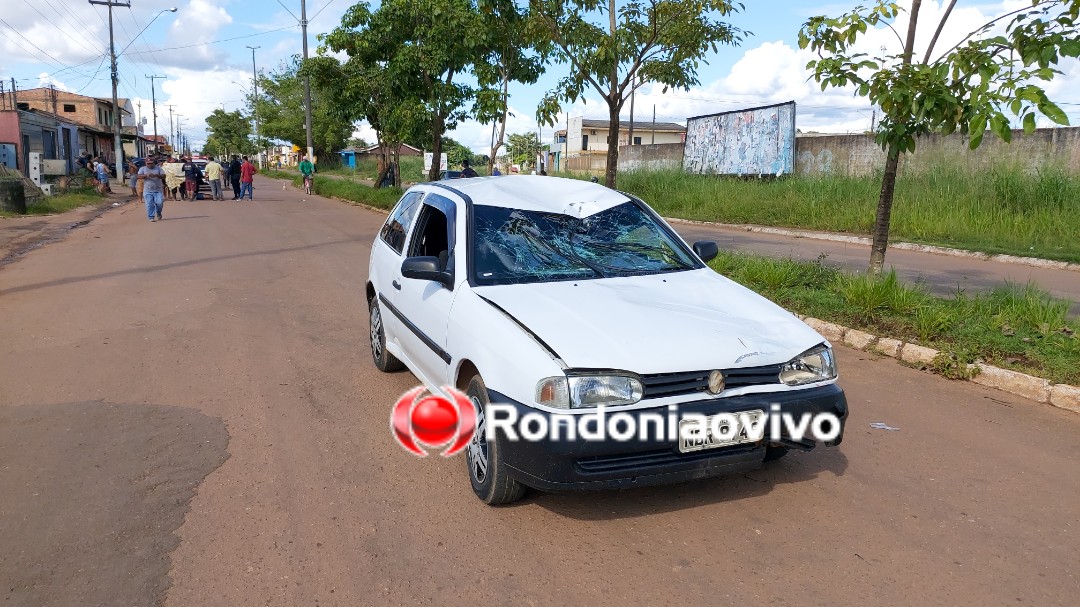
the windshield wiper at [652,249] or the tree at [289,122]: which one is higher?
the tree at [289,122]

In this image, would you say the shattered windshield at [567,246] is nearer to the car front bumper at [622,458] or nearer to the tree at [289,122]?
the car front bumper at [622,458]

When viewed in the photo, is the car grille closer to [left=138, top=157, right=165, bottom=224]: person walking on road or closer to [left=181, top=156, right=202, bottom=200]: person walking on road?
[left=138, top=157, right=165, bottom=224]: person walking on road

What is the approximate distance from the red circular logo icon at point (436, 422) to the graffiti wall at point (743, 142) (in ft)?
67.4

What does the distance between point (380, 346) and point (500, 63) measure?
1374 cm

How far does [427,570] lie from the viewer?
331 cm

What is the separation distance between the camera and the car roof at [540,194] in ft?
16.4

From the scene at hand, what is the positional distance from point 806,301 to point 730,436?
493 cm

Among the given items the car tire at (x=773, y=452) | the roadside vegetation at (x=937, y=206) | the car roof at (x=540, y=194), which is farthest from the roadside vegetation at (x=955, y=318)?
the roadside vegetation at (x=937, y=206)

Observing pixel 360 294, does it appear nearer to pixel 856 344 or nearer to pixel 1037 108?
pixel 856 344

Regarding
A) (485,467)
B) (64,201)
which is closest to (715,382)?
(485,467)

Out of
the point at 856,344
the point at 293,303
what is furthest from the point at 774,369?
the point at 293,303

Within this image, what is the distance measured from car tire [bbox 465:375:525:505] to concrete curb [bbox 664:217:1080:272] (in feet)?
37.3

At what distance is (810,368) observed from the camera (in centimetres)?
385

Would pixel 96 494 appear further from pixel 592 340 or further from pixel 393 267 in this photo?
pixel 592 340
